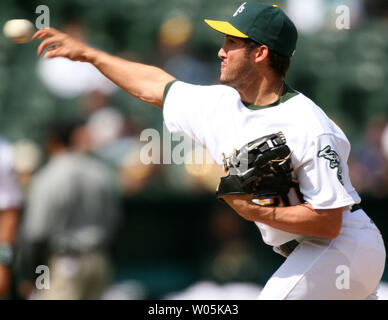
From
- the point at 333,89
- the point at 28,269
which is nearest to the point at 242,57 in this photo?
the point at 28,269

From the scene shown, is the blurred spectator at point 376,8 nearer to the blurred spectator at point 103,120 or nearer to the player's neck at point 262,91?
the blurred spectator at point 103,120

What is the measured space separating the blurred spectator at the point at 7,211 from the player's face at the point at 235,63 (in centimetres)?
205

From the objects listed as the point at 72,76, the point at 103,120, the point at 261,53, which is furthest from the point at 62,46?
the point at 72,76

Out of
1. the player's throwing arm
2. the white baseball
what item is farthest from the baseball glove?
the white baseball

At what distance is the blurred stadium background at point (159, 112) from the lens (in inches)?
277

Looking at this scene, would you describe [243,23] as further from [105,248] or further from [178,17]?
[178,17]

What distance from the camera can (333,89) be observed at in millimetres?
8641

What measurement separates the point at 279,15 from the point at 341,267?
1227 mm

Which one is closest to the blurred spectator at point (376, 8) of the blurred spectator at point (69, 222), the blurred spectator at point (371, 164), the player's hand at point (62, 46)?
the blurred spectator at point (371, 164)

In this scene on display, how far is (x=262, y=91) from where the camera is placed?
3.29m

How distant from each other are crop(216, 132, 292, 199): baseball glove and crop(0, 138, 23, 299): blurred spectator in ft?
7.20

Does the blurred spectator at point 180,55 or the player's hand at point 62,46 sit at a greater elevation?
the player's hand at point 62,46

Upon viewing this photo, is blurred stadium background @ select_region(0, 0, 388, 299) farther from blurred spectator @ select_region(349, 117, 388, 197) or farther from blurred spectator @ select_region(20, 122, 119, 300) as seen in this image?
blurred spectator @ select_region(20, 122, 119, 300)

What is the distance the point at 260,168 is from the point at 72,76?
5289 mm
